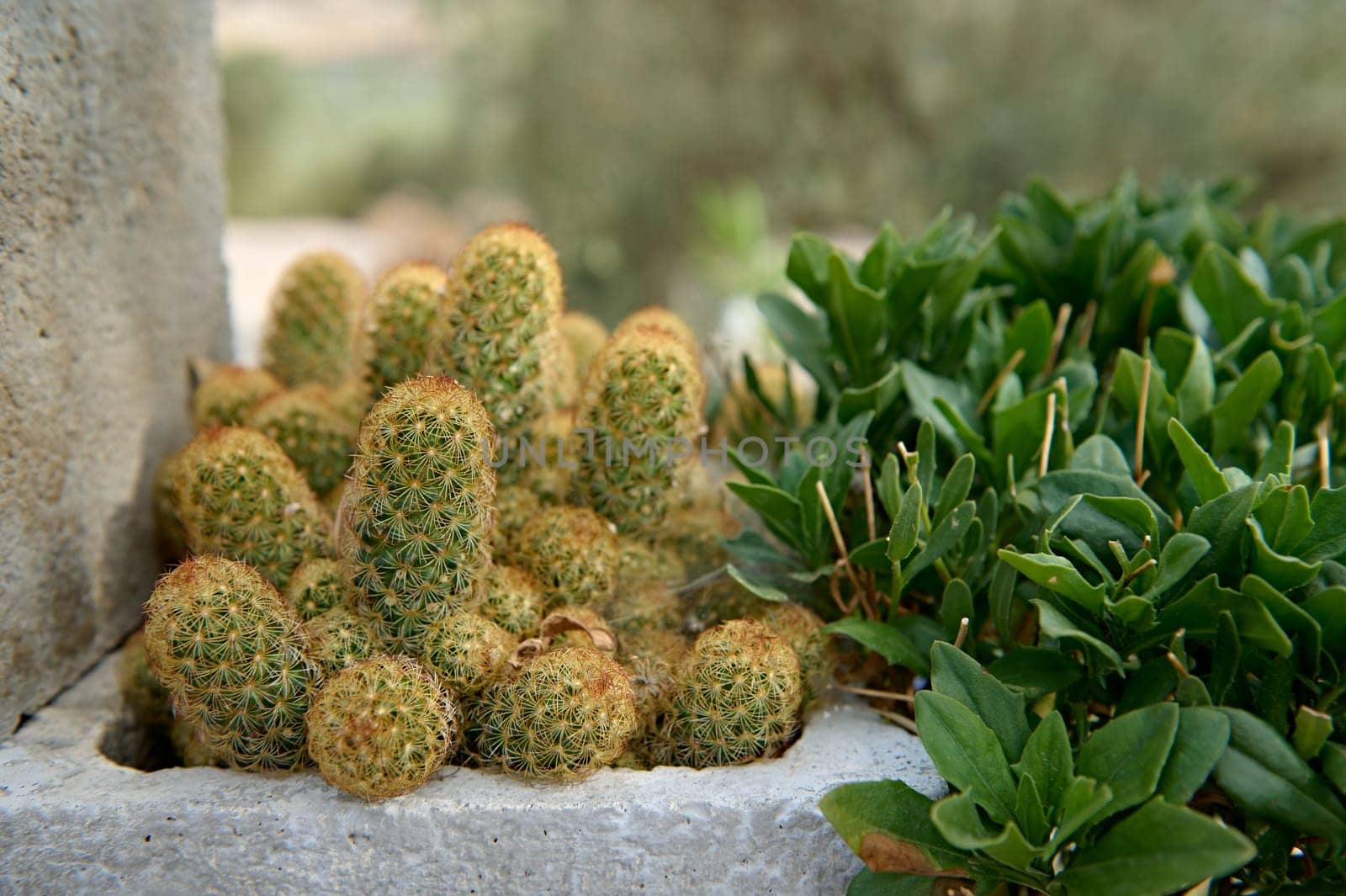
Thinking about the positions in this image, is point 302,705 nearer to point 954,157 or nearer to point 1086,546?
point 1086,546

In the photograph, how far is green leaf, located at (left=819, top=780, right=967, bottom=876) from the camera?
1.10 m

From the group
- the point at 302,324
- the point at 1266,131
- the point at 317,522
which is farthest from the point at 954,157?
the point at 317,522

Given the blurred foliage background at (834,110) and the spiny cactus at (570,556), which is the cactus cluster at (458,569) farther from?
the blurred foliage background at (834,110)

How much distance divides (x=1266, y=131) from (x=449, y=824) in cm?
713

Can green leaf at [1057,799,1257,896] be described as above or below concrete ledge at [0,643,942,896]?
above

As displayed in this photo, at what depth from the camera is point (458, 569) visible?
1.26 meters

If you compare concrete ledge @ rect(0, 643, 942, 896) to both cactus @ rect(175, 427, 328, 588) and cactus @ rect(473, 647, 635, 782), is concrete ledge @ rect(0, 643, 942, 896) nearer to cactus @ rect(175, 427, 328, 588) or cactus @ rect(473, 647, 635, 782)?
cactus @ rect(473, 647, 635, 782)

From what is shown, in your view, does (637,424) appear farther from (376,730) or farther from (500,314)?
(376,730)

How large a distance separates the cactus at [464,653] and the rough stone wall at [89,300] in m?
0.63

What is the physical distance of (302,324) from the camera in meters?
1.96

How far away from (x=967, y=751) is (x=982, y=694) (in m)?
0.08

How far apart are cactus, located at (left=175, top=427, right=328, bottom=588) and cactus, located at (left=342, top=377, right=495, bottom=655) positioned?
0.16m

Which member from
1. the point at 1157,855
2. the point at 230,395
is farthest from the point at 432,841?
the point at 230,395

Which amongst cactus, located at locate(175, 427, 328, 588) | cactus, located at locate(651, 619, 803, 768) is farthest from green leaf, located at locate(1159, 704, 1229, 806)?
cactus, located at locate(175, 427, 328, 588)
